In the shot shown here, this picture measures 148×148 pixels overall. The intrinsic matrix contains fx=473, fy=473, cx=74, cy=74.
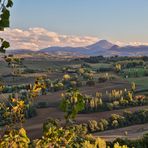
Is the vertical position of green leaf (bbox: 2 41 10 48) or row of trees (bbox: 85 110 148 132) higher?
green leaf (bbox: 2 41 10 48)

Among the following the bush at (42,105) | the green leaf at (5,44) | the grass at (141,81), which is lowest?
the bush at (42,105)

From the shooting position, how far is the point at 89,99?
13162cm

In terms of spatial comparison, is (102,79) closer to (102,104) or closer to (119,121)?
(102,104)

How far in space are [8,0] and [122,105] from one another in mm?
125261

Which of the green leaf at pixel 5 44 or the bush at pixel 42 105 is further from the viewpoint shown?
the bush at pixel 42 105

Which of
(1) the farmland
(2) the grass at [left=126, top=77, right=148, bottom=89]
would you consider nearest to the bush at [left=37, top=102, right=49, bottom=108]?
(1) the farmland

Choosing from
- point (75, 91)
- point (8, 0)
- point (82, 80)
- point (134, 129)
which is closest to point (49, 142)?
point (75, 91)

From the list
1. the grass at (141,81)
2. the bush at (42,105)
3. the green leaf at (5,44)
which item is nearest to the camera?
the green leaf at (5,44)

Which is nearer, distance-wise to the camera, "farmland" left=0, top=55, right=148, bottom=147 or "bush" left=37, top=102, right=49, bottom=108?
"farmland" left=0, top=55, right=148, bottom=147

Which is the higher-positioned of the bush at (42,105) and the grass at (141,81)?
the grass at (141,81)

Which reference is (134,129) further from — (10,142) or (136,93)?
(10,142)

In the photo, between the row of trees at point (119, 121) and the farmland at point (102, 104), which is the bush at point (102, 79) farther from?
the row of trees at point (119, 121)

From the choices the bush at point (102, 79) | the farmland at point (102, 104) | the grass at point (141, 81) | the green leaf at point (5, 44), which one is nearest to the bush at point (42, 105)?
the farmland at point (102, 104)

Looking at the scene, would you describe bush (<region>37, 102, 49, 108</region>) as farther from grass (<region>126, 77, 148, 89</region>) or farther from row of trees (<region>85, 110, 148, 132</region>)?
grass (<region>126, 77, 148, 89</region>)
